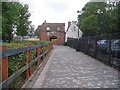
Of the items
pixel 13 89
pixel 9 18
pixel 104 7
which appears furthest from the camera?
pixel 104 7

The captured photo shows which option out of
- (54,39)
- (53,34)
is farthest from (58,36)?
(53,34)

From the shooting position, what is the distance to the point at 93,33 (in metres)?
54.5

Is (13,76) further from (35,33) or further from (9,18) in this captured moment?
(35,33)

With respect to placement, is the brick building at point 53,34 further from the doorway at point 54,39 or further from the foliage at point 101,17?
the foliage at point 101,17

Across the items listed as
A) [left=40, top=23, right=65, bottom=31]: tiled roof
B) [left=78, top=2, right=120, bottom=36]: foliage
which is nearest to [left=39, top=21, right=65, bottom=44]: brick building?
[left=40, top=23, right=65, bottom=31]: tiled roof

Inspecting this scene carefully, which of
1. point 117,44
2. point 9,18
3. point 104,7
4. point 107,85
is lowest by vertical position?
point 107,85

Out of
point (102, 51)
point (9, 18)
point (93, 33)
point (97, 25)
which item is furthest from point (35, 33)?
point (102, 51)

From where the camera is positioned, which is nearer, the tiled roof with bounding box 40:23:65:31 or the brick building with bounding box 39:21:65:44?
the brick building with bounding box 39:21:65:44

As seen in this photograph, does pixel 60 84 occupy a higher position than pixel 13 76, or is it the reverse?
pixel 13 76

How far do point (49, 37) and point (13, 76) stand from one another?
64.3 m

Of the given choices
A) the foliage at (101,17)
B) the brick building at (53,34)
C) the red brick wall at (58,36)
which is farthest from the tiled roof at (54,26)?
the foliage at (101,17)

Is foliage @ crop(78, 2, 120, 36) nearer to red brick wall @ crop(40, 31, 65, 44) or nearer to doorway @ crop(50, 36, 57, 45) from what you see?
red brick wall @ crop(40, 31, 65, 44)

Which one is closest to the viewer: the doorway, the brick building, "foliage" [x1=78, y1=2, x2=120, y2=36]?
"foliage" [x1=78, y1=2, x2=120, y2=36]

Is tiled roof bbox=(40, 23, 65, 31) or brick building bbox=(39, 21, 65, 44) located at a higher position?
tiled roof bbox=(40, 23, 65, 31)
